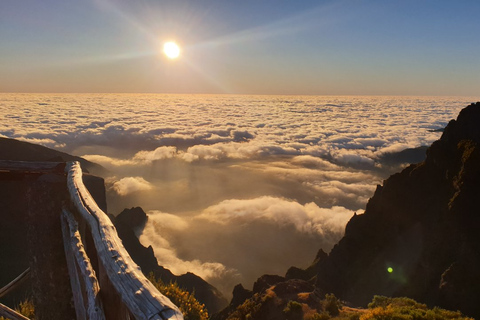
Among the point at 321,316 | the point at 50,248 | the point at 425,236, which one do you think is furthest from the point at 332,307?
the point at 50,248

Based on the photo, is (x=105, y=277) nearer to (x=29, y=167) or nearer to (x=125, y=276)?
(x=125, y=276)

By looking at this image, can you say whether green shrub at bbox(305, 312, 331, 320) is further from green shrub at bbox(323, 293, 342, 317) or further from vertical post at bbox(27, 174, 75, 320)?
vertical post at bbox(27, 174, 75, 320)

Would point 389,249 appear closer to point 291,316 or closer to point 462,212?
point 462,212

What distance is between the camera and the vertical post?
3.62 meters

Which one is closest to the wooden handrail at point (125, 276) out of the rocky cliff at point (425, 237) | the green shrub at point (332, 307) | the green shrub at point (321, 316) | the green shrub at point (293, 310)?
the green shrub at point (321, 316)

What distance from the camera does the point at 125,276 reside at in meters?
2.05

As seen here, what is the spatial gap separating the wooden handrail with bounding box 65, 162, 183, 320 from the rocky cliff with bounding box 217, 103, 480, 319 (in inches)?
969

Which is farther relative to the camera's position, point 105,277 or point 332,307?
point 332,307

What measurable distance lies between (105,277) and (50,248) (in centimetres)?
183

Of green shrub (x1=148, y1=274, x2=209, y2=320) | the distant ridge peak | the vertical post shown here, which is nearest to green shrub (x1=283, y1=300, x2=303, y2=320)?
green shrub (x1=148, y1=274, x2=209, y2=320)

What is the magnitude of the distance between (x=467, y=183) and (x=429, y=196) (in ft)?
16.2

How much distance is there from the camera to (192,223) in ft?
621

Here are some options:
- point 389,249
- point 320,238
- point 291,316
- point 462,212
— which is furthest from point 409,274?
point 320,238

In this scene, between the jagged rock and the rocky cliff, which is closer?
the rocky cliff
